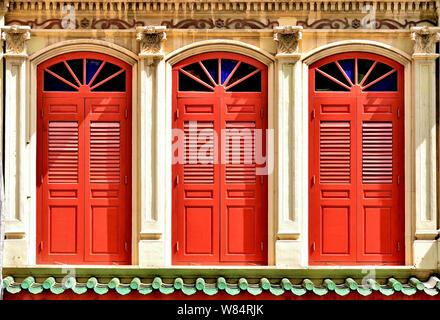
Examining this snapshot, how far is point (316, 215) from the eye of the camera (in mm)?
6645

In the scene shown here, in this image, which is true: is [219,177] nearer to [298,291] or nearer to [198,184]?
[198,184]

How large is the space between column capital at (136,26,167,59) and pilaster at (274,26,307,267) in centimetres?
170

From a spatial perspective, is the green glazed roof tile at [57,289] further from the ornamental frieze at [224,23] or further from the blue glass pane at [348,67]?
the blue glass pane at [348,67]

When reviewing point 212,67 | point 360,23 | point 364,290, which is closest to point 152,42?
point 212,67

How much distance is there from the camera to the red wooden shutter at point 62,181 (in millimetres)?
6629

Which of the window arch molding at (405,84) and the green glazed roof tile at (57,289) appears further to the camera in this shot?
the window arch molding at (405,84)

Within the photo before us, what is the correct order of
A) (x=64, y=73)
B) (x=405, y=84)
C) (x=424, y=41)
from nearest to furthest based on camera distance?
(x=424, y=41) → (x=405, y=84) → (x=64, y=73)

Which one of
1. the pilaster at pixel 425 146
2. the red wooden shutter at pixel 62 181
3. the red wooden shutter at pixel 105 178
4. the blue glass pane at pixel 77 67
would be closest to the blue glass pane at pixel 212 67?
the red wooden shutter at pixel 105 178

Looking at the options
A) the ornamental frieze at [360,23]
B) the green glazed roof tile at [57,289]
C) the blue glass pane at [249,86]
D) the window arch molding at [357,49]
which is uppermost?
the ornamental frieze at [360,23]

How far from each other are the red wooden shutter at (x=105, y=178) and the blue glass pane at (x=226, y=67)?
156 cm

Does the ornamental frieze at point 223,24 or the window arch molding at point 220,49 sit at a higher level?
the ornamental frieze at point 223,24

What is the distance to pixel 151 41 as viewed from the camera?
21.4 ft

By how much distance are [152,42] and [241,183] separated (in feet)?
8.14

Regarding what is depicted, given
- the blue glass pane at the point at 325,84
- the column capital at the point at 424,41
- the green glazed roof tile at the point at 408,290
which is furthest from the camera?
the blue glass pane at the point at 325,84
